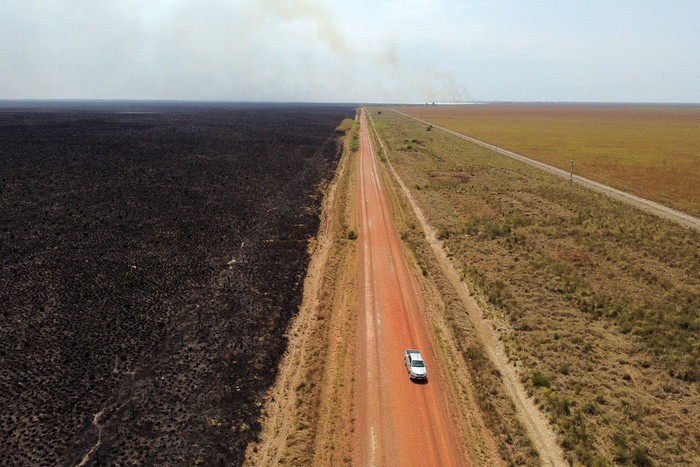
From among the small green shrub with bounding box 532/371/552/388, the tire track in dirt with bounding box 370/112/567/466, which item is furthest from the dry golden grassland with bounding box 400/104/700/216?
the small green shrub with bounding box 532/371/552/388

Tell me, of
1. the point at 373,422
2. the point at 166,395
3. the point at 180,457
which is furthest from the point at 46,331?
the point at 373,422

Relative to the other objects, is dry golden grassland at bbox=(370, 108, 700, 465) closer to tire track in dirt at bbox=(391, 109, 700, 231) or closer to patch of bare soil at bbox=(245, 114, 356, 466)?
tire track in dirt at bbox=(391, 109, 700, 231)

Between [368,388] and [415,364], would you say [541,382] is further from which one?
[368,388]

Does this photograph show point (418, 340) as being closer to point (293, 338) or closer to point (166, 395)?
point (293, 338)

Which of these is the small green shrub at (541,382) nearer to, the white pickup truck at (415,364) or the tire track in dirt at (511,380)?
the tire track in dirt at (511,380)

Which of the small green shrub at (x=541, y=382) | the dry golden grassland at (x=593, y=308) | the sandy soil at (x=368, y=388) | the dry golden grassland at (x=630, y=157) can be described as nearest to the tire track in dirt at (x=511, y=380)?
the dry golden grassland at (x=593, y=308)

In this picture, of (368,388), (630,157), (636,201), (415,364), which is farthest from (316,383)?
(630,157)
